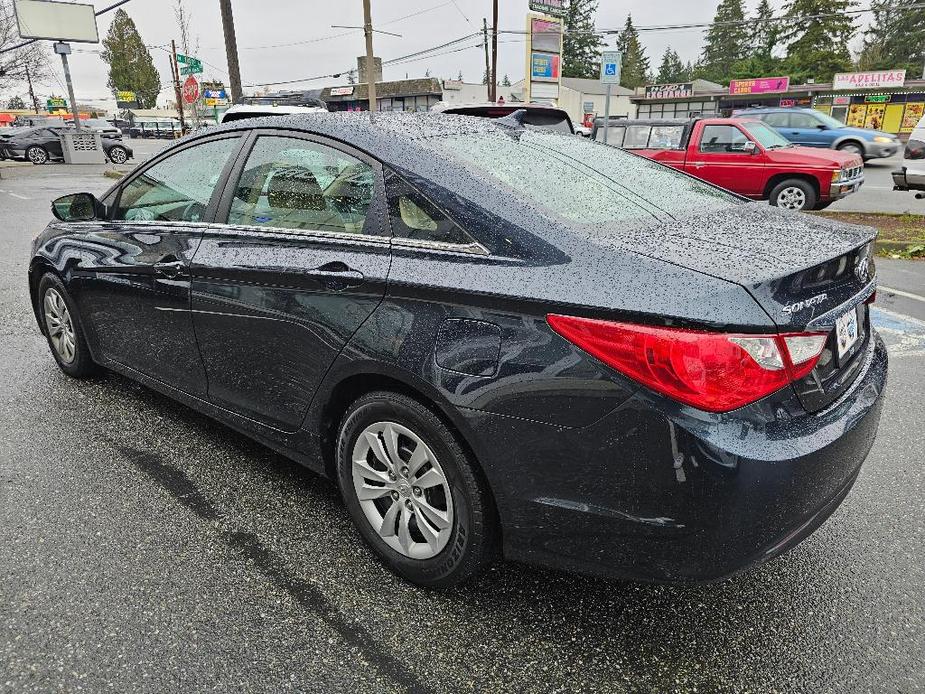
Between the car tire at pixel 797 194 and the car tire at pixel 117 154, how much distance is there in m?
25.9

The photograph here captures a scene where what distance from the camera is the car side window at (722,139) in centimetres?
1165

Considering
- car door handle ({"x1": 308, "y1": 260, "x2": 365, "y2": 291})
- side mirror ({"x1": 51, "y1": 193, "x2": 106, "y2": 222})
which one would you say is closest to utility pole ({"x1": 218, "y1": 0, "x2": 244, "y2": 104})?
side mirror ({"x1": 51, "y1": 193, "x2": 106, "y2": 222})

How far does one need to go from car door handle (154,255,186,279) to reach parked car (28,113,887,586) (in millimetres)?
14

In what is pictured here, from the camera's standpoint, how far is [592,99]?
63469 millimetres

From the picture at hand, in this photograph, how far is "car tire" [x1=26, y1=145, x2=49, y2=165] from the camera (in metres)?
27.3

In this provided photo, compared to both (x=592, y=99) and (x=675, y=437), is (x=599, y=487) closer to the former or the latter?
(x=675, y=437)

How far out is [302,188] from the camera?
2.57 meters

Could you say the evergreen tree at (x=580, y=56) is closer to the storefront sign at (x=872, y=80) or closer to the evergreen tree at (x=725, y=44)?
the evergreen tree at (x=725, y=44)

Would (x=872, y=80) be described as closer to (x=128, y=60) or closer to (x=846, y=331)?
(x=846, y=331)

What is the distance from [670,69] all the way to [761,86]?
65.1 metres

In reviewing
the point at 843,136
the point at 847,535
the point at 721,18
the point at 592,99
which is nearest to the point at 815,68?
the point at 592,99

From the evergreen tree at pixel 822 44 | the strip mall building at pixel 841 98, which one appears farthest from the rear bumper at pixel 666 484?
the evergreen tree at pixel 822 44

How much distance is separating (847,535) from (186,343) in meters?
2.88

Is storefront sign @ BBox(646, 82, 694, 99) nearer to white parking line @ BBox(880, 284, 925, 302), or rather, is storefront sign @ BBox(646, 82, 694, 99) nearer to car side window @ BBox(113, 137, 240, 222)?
white parking line @ BBox(880, 284, 925, 302)
